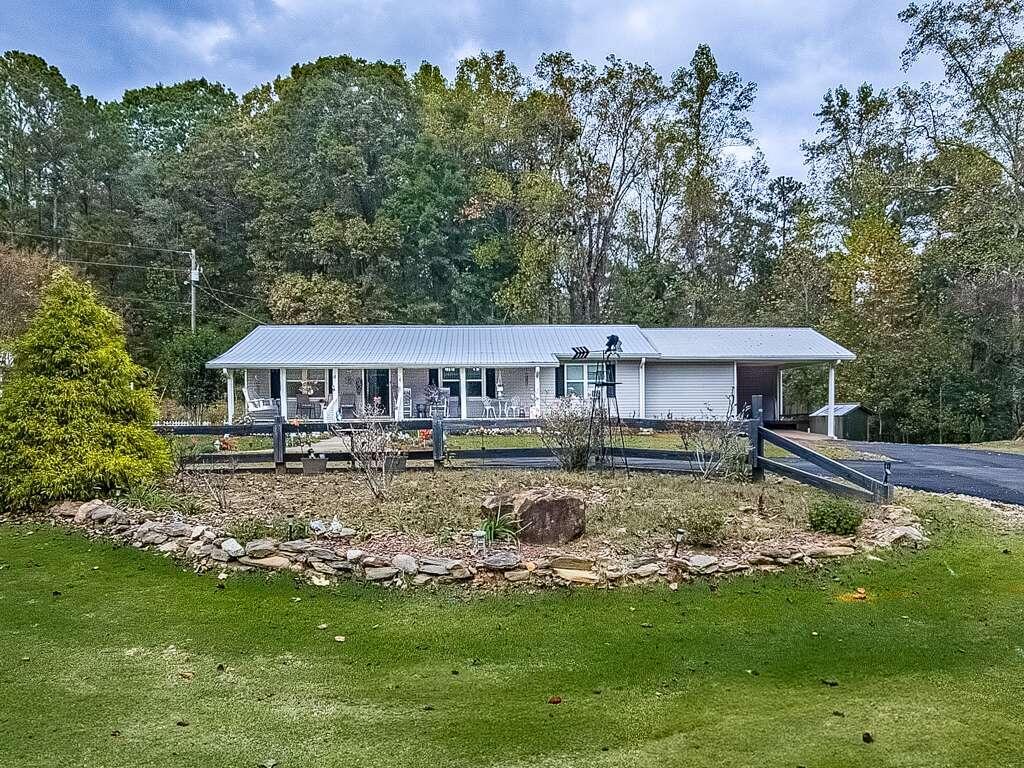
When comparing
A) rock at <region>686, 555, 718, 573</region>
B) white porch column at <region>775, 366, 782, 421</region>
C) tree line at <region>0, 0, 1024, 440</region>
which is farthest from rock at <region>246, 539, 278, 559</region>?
tree line at <region>0, 0, 1024, 440</region>

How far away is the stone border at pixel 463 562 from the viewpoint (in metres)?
4.80

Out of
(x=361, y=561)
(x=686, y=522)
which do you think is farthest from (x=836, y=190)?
(x=361, y=561)

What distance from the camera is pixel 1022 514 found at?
6816mm

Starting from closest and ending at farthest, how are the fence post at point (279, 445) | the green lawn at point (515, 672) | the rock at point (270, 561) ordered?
the green lawn at point (515, 672), the rock at point (270, 561), the fence post at point (279, 445)

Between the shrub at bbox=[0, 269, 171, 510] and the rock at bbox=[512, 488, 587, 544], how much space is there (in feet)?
15.1

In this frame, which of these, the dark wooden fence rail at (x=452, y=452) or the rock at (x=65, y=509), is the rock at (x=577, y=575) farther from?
the rock at (x=65, y=509)

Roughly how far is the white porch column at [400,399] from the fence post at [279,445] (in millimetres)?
8752

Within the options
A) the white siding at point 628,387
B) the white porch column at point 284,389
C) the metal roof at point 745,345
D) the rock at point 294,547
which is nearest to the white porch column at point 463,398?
the white siding at point 628,387

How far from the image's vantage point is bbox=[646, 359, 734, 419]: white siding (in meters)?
19.1

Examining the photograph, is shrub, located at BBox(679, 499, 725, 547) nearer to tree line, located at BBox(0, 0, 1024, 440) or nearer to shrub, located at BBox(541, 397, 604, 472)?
shrub, located at BBox(541, 397, 604, 472)

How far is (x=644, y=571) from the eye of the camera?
4.86m

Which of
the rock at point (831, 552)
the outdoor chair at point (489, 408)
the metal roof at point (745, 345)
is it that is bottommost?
the rock at point (831, 552)

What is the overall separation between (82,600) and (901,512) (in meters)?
6.91

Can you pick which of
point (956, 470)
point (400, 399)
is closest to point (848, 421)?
point (956, 470)
